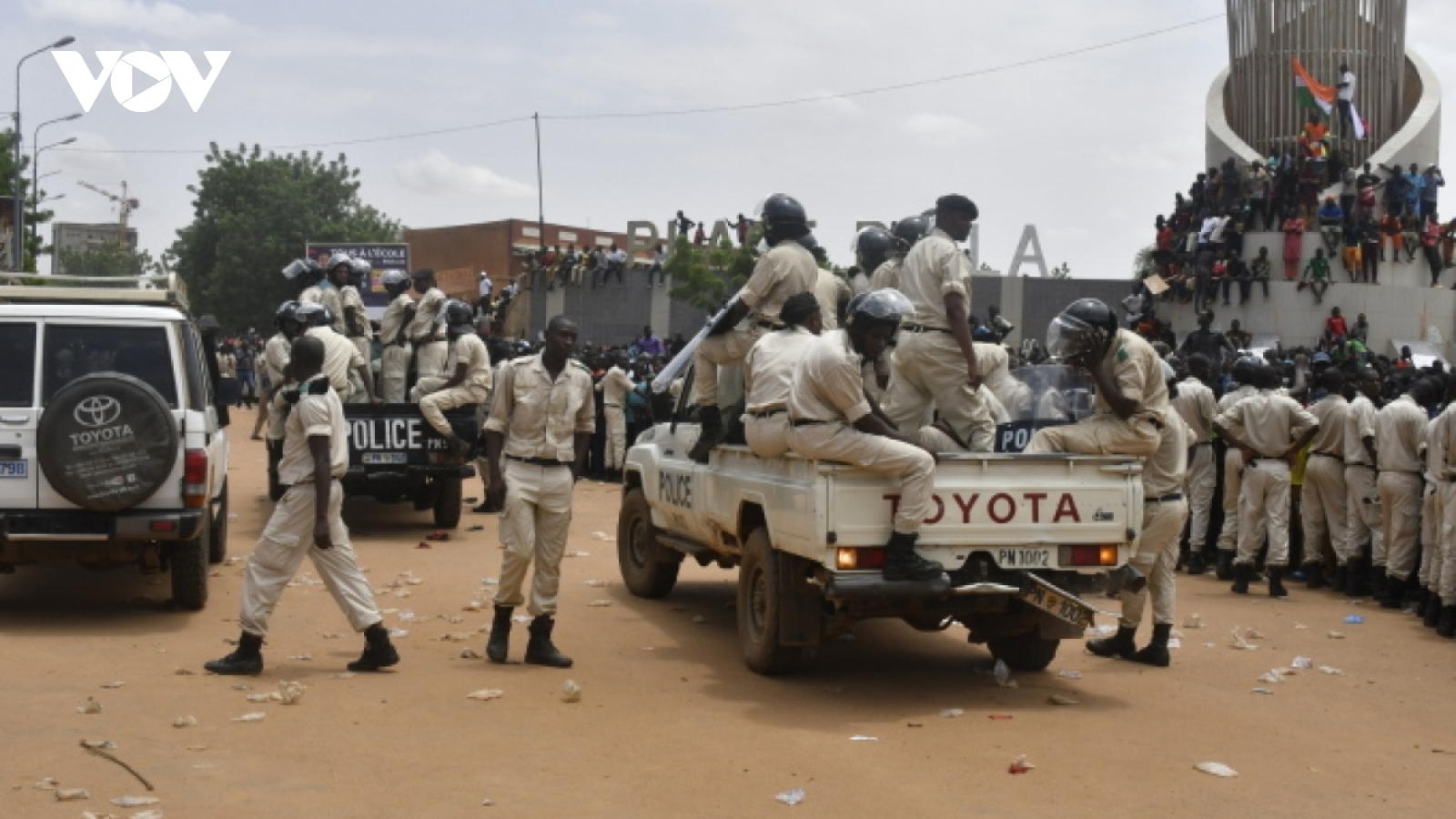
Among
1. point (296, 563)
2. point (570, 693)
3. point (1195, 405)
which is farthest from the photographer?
point (1195, 405)

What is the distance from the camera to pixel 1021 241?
44500 millimetres

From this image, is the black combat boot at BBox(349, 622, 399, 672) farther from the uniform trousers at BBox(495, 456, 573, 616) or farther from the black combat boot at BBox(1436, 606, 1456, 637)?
the black combat boot at BBox(1436, 606, 1456, 637)

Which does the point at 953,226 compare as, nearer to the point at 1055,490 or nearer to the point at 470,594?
the point at 1055,490

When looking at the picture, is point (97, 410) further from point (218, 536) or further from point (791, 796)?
point (791, 796)

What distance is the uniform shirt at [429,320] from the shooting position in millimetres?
16250

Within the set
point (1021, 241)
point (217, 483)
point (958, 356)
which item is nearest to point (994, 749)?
point (958, 356)

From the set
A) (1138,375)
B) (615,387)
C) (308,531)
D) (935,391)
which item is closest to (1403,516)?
(1138,375)

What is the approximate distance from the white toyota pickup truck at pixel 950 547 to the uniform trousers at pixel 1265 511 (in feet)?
14.4

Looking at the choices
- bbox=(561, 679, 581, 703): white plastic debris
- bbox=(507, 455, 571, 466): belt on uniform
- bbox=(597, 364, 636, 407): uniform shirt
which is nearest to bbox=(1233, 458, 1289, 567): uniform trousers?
bbox=(507, 455, 571, 466): belt on uniform

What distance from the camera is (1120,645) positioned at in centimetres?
981

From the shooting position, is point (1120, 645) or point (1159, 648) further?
point (1120, 645)

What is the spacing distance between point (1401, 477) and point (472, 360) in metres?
8.08

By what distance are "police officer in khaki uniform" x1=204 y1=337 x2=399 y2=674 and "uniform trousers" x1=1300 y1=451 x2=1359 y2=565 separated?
789 cm

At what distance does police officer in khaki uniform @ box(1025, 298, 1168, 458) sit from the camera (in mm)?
8758
